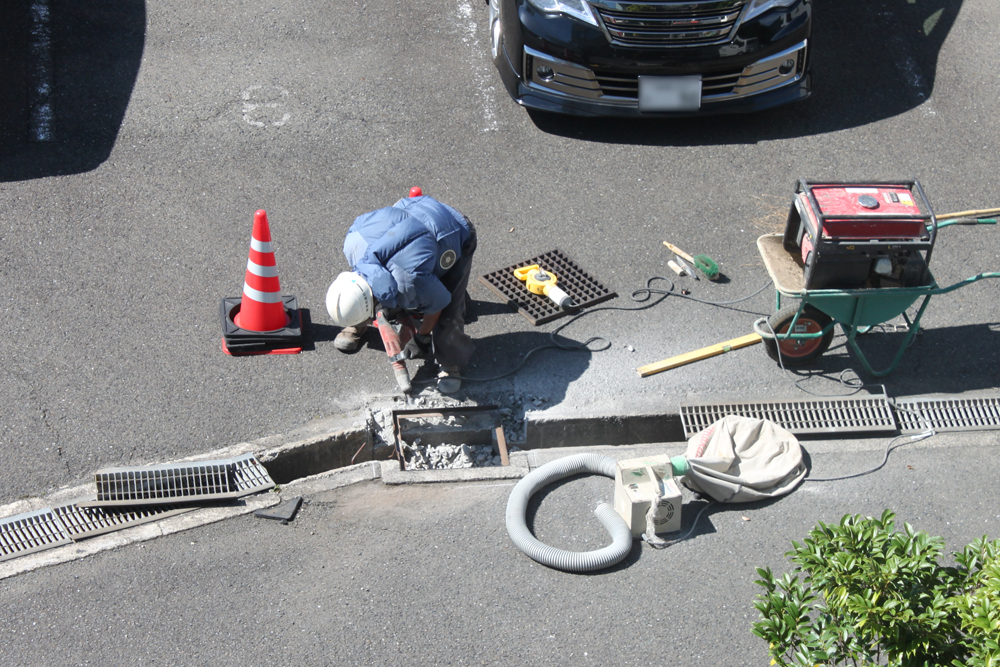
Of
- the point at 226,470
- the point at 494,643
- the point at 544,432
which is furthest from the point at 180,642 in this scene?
the point at 544,432

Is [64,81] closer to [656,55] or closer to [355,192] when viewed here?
[355,192]

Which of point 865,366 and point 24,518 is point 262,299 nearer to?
point 24,518

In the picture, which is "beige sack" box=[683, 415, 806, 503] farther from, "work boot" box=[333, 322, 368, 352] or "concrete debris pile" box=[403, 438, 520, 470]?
"work boot" box=[333, 322, 368, 352]

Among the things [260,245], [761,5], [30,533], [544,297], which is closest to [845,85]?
[761,5]

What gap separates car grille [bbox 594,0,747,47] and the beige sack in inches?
141

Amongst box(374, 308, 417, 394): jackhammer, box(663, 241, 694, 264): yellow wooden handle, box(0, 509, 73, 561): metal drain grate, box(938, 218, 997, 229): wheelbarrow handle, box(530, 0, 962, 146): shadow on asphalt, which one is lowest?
box(0, 509, 73, 561): metal drain grate

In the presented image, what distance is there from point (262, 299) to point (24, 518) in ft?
6.19

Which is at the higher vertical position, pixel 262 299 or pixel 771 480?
pixel 262 299

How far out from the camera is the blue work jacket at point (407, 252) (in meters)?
5.34

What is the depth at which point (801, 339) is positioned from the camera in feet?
19.5

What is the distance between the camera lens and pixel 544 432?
18.7 feet

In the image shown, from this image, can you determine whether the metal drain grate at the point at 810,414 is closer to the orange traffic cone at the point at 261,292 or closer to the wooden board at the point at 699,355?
the wooden board at the point at 699,355

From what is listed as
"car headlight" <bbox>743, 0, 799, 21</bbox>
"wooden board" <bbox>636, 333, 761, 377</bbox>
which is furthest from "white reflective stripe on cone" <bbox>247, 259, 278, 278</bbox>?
"car headlight" <bbox>743, 0, 799, 21</bbox>

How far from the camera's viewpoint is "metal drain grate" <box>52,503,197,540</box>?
499 centimetres
